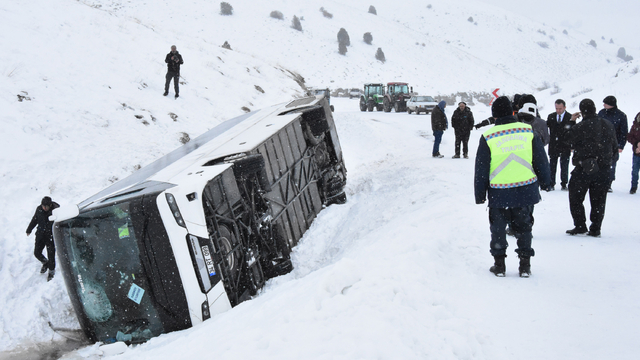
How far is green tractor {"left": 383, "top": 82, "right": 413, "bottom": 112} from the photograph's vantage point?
96.1 feet

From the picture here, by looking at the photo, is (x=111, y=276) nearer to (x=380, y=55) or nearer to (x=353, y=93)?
(x=353, y=93)

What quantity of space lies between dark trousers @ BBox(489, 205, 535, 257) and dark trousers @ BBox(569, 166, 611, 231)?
74.9 inches

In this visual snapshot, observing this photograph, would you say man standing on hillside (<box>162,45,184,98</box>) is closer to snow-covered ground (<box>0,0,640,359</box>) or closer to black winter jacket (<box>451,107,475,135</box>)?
snow-covered ground (<box>0,0,640,359</box>)

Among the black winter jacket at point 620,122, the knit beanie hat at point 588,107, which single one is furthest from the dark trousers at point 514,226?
the black winter jacket at point 620,122

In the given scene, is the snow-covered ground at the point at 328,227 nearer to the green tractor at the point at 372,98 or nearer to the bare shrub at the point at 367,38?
the green tractor at the point at 372,98

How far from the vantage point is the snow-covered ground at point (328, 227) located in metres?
3.33

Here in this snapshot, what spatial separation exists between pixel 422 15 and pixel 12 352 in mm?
96965

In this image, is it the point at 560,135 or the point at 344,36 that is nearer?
the point at 560,135

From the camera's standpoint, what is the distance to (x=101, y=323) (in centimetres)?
476

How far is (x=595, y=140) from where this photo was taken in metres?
5.74

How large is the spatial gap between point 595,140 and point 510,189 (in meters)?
2.38

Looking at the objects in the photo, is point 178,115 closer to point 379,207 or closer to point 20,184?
point 20,184

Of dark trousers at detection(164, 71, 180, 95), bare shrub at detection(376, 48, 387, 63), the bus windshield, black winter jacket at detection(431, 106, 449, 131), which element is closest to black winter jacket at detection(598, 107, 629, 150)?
black winter jacket at detection(431, 106, 449, 131)

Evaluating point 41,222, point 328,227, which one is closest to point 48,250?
point 41,222
